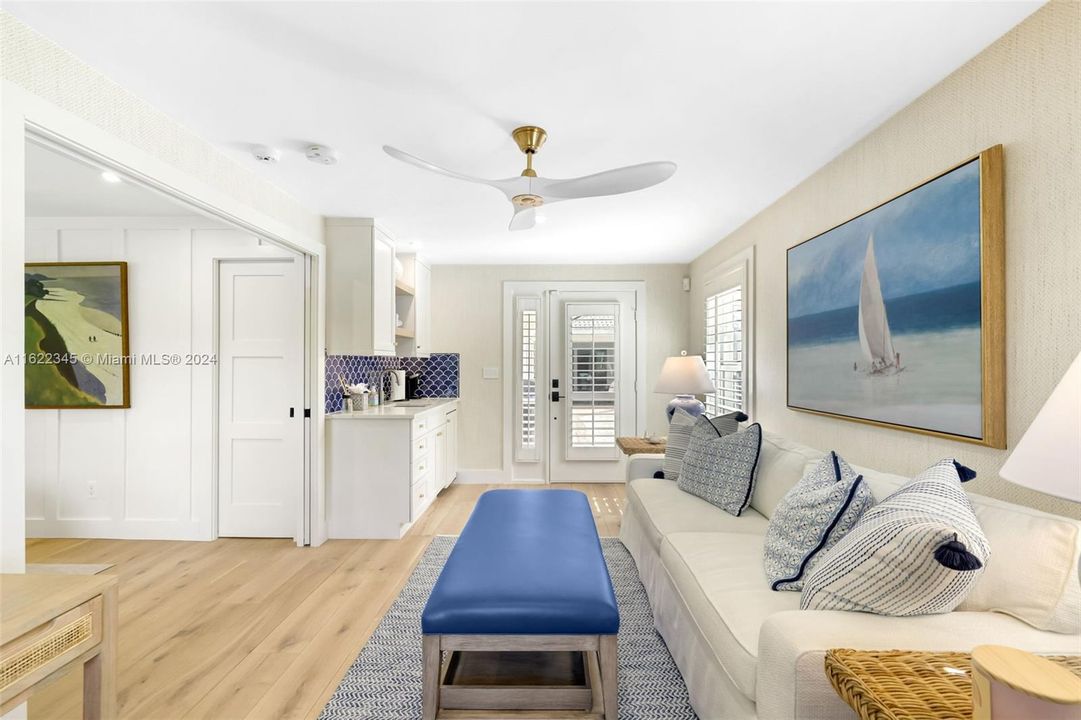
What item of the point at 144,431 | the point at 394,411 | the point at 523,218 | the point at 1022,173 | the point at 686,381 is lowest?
the point at 144,431

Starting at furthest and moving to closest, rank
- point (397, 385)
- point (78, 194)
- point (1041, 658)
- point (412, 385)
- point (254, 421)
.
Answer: point (412, 385) → point (397, 385) → point (254, 421) → point (78, 194) → point (1041, 658)

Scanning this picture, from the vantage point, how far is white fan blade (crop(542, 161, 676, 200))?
2.03 metres

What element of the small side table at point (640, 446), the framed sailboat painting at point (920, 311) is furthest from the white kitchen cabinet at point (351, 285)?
the framed sailboat painting at point (920, 311)

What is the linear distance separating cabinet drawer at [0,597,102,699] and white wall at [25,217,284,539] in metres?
2.54

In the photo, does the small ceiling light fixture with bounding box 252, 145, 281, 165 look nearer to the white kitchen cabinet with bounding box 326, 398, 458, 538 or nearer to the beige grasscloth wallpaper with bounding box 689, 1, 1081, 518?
the white kitchen cabinet with bounding box 326, 398, 458, 538

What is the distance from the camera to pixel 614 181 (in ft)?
7.04

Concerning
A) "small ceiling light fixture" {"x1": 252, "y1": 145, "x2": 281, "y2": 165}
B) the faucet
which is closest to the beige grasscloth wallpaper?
"small ceiling light fixture" {"x1": 252, "y1": 145, "x2": 281, "y2": 165}

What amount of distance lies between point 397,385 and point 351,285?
1.58 metres

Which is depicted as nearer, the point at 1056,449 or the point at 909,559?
the point at 1056,449

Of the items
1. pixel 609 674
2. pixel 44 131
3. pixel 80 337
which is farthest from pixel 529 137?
pixel 80 337

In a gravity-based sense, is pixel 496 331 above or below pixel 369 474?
above

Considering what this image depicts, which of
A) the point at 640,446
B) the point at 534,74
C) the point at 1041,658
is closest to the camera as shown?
the point at 1041,658

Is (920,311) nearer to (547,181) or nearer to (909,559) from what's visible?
(909,559)

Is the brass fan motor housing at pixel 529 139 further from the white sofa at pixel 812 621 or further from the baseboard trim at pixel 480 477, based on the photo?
the baseboard trim at pixel 480 477
